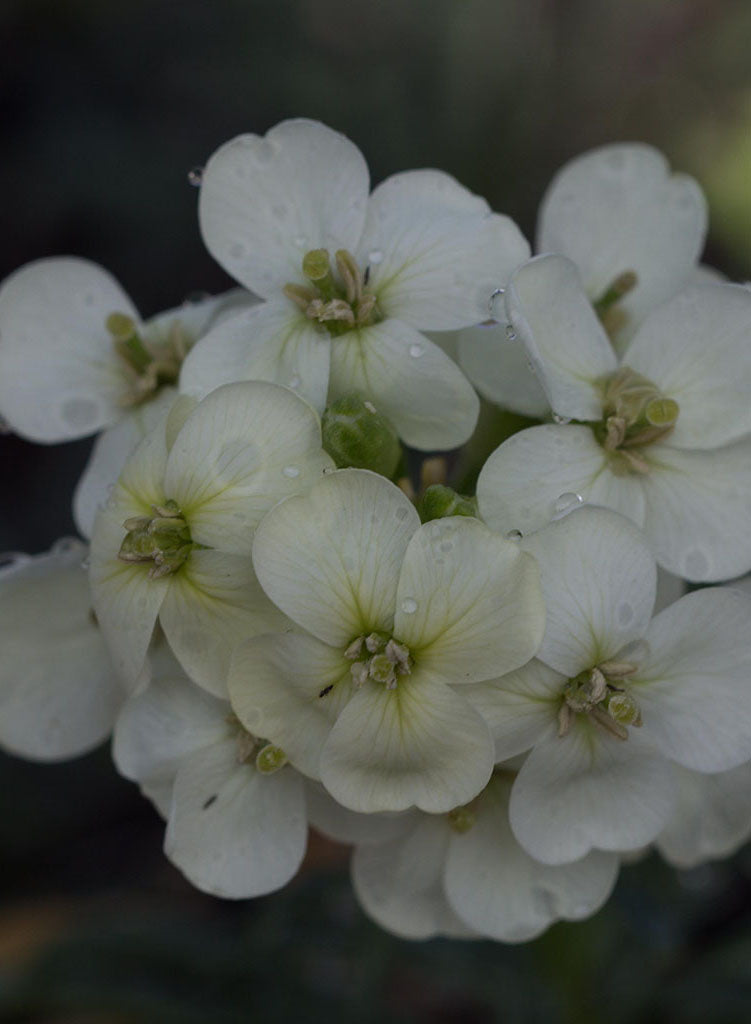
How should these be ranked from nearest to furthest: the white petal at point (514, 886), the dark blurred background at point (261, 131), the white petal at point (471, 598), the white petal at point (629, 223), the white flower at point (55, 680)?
the white petal at point (471, 598), the white petal at point (514, 886), the white flower at point (55, 680), the white petal at point (629, 223), the dark blurred background at point (261, 131)

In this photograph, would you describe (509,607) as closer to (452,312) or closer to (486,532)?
(486,532)

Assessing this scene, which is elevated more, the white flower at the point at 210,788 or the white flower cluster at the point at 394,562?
the white flower cluster at the point at 394,562

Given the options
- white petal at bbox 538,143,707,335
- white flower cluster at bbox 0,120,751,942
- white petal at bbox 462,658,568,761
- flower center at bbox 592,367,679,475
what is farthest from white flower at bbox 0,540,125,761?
white petal at bbox 538,143,707,335

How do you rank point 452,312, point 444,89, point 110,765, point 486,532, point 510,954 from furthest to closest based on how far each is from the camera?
point 444,89, point 110,765, point 510,954, point 452,312, point 486,532

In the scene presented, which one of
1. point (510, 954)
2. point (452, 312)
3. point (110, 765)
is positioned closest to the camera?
point (452, 312)

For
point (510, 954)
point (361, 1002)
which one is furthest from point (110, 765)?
point (510, 954)

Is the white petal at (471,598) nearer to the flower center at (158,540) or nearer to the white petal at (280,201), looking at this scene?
the flower center at (158,540)

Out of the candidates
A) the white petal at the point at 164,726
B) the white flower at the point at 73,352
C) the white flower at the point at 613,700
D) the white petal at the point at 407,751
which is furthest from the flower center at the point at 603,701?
the white flower at the point at 73,352
